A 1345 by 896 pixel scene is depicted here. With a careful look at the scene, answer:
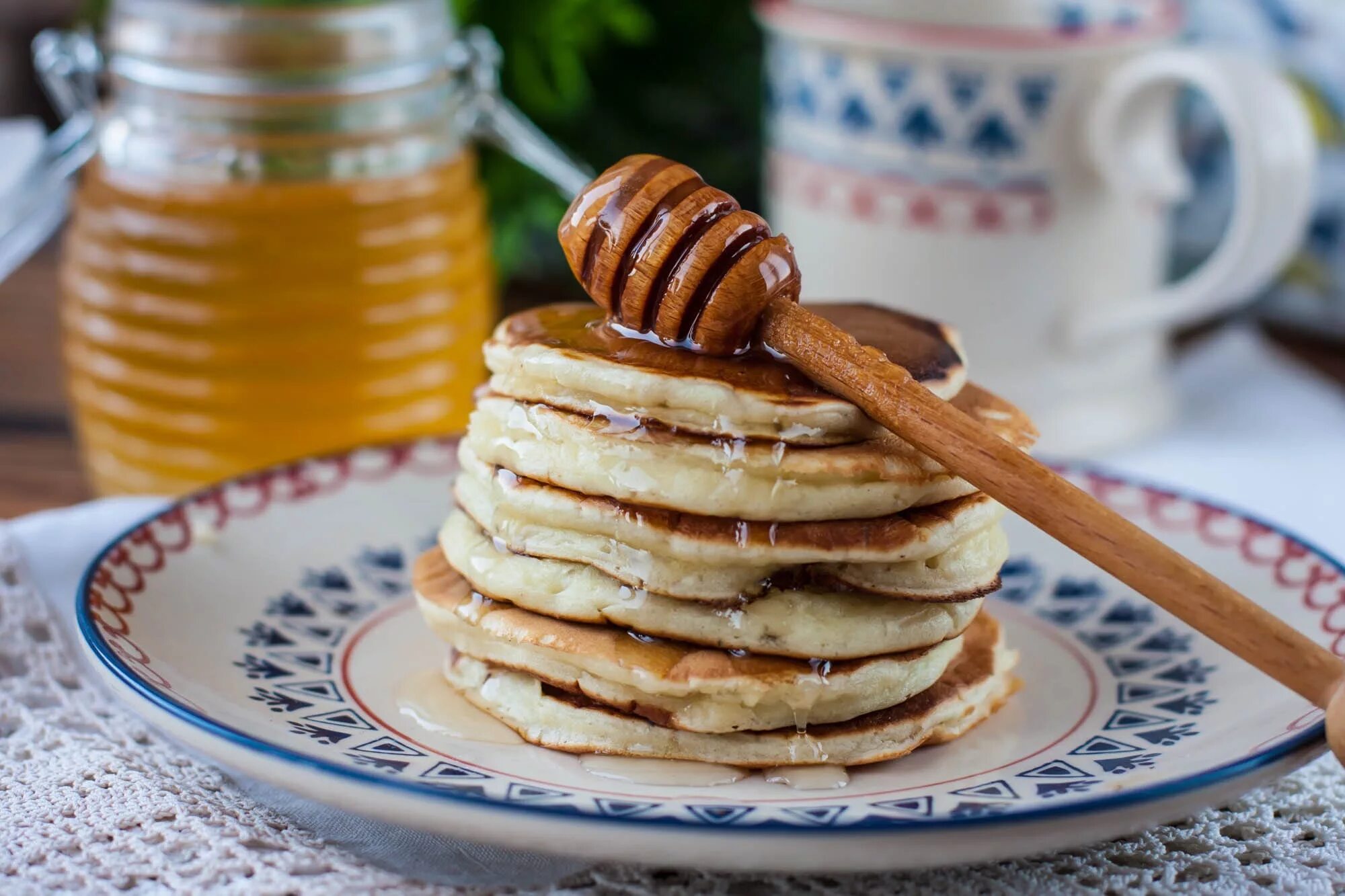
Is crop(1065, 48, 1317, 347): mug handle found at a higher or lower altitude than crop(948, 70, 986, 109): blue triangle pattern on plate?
lower

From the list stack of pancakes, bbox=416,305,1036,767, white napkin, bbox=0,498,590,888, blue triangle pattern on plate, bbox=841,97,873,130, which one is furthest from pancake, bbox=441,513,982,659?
blue triangle pattern on plate, bbox=841,97,873,130

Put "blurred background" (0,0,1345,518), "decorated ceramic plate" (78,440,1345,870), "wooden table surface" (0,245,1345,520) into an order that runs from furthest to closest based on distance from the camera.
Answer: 1. "blurred background" (0,0,1345,518)
2. "wooden table surface" (0,245,1345,520)
3. "decorated ceramic plate" (78,440,1345,870)

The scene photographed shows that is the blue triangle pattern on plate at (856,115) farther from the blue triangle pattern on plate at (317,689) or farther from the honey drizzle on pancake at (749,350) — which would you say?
the blue triangle pattern on plate at (317,689)

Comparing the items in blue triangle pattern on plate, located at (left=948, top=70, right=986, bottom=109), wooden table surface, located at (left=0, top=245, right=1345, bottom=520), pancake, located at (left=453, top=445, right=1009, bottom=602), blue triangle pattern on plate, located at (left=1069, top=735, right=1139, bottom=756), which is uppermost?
blue triangle pattern on plate, located at (left=948, top=70, right=986, bottom=109)

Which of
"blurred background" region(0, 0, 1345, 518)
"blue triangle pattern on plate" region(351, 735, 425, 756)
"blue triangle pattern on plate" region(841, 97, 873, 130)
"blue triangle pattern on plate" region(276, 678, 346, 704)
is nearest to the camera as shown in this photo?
"blue triangle pattern on plate" region(351, 735, 425, 756)

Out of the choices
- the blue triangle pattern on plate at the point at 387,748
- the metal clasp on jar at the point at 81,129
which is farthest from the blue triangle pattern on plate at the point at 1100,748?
the metal clasp on jar at the point at 81,129

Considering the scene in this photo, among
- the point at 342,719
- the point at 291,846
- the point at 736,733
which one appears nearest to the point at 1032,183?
the point at 736,733

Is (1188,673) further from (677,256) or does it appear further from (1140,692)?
(677,256)

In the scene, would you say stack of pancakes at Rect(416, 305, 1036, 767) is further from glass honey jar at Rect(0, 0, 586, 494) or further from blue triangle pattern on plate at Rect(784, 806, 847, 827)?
glass honey jar at Rect(0, 0, 586, 494)
